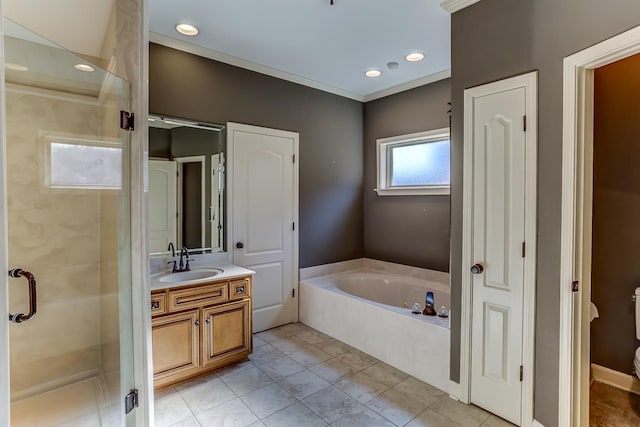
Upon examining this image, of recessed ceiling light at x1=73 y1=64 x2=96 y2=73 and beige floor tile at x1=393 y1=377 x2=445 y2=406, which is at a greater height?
recessed ceiling light at x1=73 y1=64 x2=96 y2=73

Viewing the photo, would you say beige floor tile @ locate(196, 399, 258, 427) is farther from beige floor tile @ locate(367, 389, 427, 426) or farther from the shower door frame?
beige floor tile @ locate(367, 389, 427, 426)

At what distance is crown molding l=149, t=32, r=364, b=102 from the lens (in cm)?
272

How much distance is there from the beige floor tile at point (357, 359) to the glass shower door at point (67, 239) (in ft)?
5.42

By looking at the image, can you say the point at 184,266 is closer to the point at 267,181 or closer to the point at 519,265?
the point at 267,181

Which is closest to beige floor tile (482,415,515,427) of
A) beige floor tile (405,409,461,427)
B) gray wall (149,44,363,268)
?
beige floor tile (405,409,461,427)

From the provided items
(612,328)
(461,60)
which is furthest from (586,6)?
(612,328)

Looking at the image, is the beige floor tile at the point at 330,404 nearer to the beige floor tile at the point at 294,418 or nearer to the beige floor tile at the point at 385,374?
the beige floor tile at the point at 294,418

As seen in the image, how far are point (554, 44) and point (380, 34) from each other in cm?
130

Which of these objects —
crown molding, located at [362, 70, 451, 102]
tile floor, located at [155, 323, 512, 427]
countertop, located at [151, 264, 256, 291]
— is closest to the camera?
tile floor, located at [155, 323, 512, 427]

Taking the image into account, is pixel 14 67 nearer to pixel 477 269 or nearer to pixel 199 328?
pixel 199 328

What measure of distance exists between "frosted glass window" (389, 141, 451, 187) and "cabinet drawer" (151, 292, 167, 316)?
9.18 ft

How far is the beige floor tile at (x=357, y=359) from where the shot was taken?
2682 millimetres

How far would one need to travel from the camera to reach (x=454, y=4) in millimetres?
2150

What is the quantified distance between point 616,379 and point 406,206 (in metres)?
2.23
